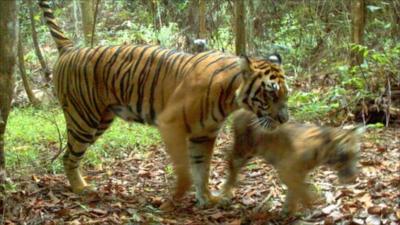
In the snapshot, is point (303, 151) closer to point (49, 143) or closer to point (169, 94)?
point (169, 94)

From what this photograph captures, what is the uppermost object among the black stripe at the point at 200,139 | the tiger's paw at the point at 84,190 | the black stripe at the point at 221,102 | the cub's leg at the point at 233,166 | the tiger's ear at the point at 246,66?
the tiger's ear at the point at 246,66

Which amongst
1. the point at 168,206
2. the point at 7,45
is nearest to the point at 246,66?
the point at 168,206

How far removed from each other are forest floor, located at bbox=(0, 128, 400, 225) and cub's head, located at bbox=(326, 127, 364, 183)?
1.10 feet

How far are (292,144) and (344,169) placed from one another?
0.44 metres

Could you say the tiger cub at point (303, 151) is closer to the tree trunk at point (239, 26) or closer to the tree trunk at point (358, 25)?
the tree trunk at point (358, 25)

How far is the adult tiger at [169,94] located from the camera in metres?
4.71

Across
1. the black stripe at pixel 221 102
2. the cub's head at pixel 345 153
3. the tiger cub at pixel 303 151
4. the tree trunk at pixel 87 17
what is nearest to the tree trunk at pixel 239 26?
the tree trunk at pixel 87 17

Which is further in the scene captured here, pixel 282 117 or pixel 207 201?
pixel 207 201

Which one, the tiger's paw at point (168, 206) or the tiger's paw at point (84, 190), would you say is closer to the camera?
the tiger's paw at point (168, 206)

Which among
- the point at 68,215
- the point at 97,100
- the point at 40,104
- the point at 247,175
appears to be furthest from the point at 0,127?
the point at 40,104

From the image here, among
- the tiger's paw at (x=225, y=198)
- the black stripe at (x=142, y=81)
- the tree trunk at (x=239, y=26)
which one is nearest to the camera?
the tiger's paw at (x=225, y=198)

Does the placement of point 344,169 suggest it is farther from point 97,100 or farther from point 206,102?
point 97,100

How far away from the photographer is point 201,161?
5379mm

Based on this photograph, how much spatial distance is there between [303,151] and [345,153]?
320 mm
